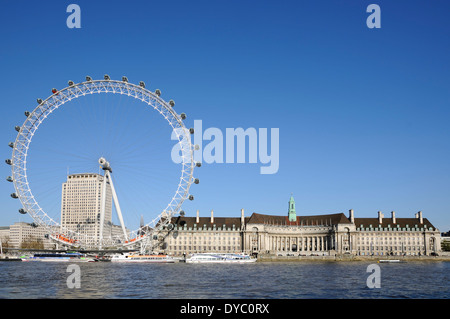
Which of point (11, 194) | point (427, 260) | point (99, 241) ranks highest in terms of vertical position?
point (11, 194)

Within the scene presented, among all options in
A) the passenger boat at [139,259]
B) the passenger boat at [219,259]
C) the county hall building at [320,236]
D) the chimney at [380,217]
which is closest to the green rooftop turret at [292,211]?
the county hall building at [320,236]

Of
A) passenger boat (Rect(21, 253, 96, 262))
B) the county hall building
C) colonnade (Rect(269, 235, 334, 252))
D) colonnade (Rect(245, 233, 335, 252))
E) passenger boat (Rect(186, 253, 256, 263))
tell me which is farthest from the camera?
colonnade (Rect(269, 235, 334, 252))

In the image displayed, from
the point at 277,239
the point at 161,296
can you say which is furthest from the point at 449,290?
the point at 277,239

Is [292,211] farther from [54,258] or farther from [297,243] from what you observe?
[54,258]

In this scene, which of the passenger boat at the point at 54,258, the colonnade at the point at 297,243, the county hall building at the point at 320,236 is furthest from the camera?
the colonnade at the point at 297,243

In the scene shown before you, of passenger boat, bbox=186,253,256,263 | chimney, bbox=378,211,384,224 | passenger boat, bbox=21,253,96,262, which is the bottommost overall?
passenger boat, bbox=21,253,96,262

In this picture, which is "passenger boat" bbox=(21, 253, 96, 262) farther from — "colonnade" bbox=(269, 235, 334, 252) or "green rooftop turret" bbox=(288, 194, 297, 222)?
"green rooftop turret" bbox=(288, 194, 297, 222)

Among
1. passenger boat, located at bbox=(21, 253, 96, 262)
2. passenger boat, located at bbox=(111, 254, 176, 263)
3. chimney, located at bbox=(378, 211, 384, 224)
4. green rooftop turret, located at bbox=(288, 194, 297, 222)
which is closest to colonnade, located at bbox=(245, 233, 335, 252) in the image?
green rooftop turret, located at bbox=(288, 194, 297, 222)

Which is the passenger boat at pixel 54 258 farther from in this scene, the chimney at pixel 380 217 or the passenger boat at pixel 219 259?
the chimney at pixel 380 217

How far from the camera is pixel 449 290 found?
143 ft


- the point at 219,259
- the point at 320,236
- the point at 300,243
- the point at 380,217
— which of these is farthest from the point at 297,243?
the point at 219,259
